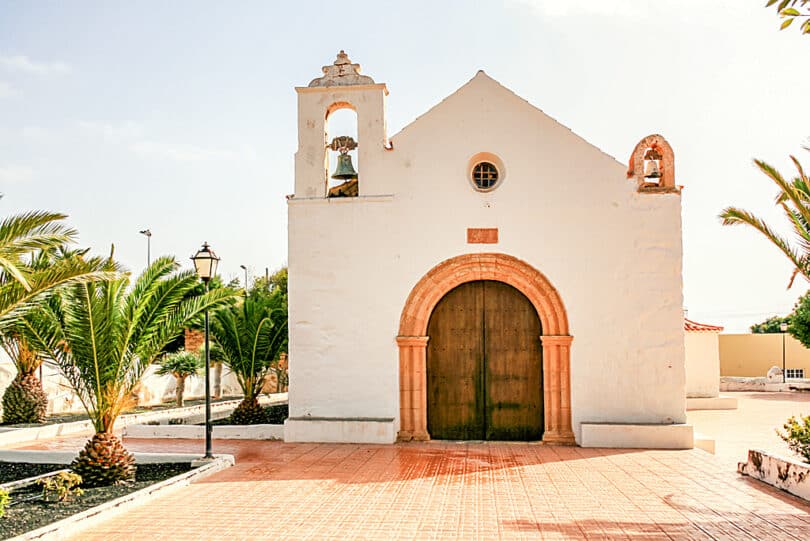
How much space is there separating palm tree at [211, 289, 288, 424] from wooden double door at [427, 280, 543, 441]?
3.70 meters

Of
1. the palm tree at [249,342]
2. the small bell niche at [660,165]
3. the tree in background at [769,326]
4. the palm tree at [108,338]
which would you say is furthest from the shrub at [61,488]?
the tree in background at [769,326]

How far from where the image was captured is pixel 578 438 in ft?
41.6

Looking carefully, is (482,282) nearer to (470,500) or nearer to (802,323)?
(470,500)

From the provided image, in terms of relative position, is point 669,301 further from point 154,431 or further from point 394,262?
point 154,431

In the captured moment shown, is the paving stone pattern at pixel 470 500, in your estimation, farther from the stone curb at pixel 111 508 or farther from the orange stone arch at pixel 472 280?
the orange stone arch at pixel 472 280

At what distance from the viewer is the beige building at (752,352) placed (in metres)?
36.9

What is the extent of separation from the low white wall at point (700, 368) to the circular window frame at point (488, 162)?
36.9 feet

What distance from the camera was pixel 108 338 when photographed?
31.7 feet

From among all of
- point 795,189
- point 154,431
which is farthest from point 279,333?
point 795,189

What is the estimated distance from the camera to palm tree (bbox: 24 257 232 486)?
9.55 meters

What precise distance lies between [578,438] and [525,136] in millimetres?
5257

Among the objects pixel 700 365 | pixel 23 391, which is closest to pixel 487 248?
pixel 23 391

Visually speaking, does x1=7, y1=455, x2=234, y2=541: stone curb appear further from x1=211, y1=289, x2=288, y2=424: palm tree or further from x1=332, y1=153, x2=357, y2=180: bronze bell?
x1=332, y1=153, x2=357, y2=180: bronze bell

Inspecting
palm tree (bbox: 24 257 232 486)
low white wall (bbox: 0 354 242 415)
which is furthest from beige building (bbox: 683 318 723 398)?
palm tree (bbox: 24 257 232 486)
